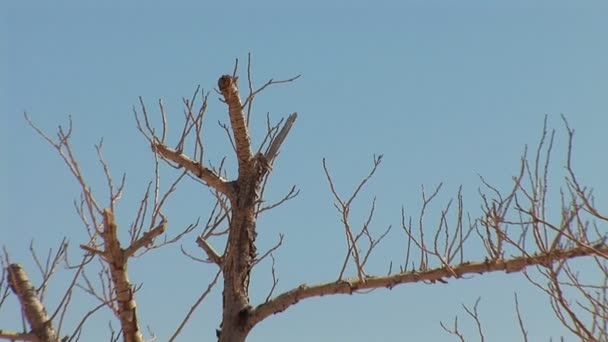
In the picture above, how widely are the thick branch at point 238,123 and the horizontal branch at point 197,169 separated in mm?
126

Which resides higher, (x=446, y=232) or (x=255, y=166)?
(x=255, y=166)

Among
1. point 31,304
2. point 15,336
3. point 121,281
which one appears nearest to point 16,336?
point 15,336

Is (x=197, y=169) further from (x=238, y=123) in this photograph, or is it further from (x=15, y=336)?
(x=15, y=336)

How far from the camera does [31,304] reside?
411 cm

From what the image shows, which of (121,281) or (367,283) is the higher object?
(367,283)

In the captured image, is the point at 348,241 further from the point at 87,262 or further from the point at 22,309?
the point at 22,309

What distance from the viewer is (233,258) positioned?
4625 mm

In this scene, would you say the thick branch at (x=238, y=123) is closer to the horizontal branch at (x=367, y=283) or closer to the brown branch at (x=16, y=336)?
the horizontal branch at (x=367, y=283)

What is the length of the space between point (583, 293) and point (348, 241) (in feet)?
3.98

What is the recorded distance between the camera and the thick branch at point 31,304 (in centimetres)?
400

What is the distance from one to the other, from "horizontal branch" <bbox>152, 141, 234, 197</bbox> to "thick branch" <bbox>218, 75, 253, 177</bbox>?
0.13m

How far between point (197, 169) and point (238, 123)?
361 millimetres

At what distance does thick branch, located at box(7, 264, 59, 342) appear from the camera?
13.1 feet

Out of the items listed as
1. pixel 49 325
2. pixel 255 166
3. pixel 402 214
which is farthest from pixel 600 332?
pixel 49 325
